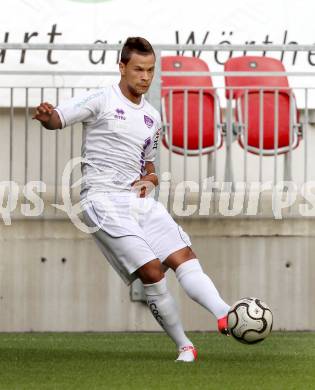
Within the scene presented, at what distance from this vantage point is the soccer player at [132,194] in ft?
27.1

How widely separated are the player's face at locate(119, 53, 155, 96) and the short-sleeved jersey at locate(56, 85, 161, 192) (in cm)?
16

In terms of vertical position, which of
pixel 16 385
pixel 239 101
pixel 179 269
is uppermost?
pixel 239 101

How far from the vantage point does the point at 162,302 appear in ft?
27.1

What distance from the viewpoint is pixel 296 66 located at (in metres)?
12.8

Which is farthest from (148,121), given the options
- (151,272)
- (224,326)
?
(224,326)

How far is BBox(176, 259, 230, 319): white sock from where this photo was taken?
26.6 feet

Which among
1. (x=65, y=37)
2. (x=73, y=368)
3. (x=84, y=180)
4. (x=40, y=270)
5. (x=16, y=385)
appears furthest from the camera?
(x=65, y=37)

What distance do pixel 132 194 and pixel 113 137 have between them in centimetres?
35

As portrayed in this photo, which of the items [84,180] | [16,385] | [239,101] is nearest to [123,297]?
[239,101]

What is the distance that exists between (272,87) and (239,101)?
0.31 metres

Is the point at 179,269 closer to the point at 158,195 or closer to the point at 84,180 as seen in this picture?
the point at 84,180

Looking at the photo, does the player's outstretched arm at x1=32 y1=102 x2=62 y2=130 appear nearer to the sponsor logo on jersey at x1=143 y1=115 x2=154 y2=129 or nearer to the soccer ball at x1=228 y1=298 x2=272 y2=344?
the sponsor logo on jersey at x1=143 y1=115 x2=154 y2=129

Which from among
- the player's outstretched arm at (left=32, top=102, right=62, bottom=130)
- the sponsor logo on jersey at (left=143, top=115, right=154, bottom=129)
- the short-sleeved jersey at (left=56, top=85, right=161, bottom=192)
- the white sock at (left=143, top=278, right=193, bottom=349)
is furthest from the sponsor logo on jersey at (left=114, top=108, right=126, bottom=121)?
the white sock at (left=143, top=278, right=193, bottom=349)

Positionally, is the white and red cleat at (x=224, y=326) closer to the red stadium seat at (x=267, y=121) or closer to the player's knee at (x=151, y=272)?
the player's knee at (x=151, y=272)
